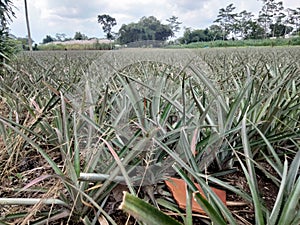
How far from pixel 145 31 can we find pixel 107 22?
40.8 inches

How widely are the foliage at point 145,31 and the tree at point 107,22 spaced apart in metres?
0.44

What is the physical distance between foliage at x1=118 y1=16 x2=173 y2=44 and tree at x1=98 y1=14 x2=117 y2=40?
17.2 inches

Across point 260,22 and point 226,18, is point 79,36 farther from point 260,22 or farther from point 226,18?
point 260,22

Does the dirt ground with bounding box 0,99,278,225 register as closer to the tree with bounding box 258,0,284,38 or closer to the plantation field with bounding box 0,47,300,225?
the plantation field with bounding box 0,47,300,225

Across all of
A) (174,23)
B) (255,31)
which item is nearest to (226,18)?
(174,23)

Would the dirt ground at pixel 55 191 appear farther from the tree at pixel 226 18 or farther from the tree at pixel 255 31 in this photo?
the tree at pixel 255 31

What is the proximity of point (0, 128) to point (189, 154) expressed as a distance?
2.25 ft

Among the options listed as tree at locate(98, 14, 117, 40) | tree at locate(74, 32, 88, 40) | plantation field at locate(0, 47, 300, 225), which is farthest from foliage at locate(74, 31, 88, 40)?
plantation field at locate(0, 47, 300, 225)

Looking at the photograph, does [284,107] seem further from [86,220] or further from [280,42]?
[280,42]

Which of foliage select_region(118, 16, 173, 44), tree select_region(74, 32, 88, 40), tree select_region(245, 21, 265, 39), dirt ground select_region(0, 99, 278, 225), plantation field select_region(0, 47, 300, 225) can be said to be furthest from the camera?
tree select_region(245, 21, 265, 39)

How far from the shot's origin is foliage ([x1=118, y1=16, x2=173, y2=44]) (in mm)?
1582

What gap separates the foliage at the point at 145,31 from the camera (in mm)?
1582

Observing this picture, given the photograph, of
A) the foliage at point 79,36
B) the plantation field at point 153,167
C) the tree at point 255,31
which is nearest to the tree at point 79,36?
the foliage at point 79,36

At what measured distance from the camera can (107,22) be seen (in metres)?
2.49
